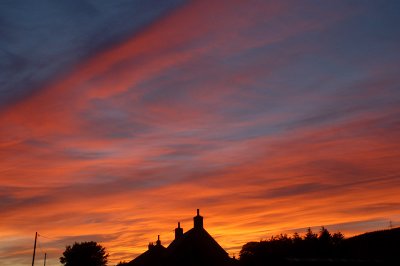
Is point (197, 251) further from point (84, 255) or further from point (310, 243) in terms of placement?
point (84, 255)

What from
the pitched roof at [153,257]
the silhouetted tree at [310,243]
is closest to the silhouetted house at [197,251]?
the pitched roof at [153,257]

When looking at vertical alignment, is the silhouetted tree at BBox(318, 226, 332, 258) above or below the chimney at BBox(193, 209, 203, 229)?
below

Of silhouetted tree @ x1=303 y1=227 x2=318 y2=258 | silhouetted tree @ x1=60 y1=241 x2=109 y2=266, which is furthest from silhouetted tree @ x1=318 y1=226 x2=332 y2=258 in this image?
silhouetted tree @ x1=60 y1=241 x2=109 y2=266

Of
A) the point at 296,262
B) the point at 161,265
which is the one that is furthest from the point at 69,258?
the point at 296,262

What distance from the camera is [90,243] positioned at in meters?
91.2

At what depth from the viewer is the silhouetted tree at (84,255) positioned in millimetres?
88438

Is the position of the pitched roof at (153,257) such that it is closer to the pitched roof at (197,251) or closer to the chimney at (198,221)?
the pitched roof at (197,251)

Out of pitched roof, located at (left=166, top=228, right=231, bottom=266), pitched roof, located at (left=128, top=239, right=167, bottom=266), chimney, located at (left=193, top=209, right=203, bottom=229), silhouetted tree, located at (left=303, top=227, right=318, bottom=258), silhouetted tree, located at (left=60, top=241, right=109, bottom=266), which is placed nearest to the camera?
silhouetted tree, located at (left=303, top=227, right=318, bottom=258)

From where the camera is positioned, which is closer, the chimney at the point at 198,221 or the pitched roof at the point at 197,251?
the pitched roof at the point at 197,251

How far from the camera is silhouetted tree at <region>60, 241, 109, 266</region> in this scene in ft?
290

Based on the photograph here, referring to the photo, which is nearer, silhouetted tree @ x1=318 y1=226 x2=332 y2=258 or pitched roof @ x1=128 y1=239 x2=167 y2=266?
silhouetted tree @ x1=318 y1=226 x2=332 y2=258

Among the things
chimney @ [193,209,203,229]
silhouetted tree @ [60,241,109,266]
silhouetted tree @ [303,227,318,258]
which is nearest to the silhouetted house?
chimney @ [193,209,203,229]

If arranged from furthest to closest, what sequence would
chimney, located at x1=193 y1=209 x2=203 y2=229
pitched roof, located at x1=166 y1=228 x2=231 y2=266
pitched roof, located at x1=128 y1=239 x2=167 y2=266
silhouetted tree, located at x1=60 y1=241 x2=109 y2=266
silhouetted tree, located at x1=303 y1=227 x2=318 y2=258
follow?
1. silhouetted tree, located at x1=60 y1=241 x2=109 y2=266
2. pitched roof, located at x1=128 y1=239 x2=167 y2=266
3. chimney, located at x1=193 y1=209 x2=203 y2=229
4. pitched roof, located at x1=166 y1=228 x2=231 y2=266
5. silhouetted tree, located at x1=303 y1=227 x2=318 y2=258

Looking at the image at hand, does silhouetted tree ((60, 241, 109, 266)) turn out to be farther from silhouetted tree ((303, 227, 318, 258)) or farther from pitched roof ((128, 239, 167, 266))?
silhouetted tree ((303, 227, 318, 258))
